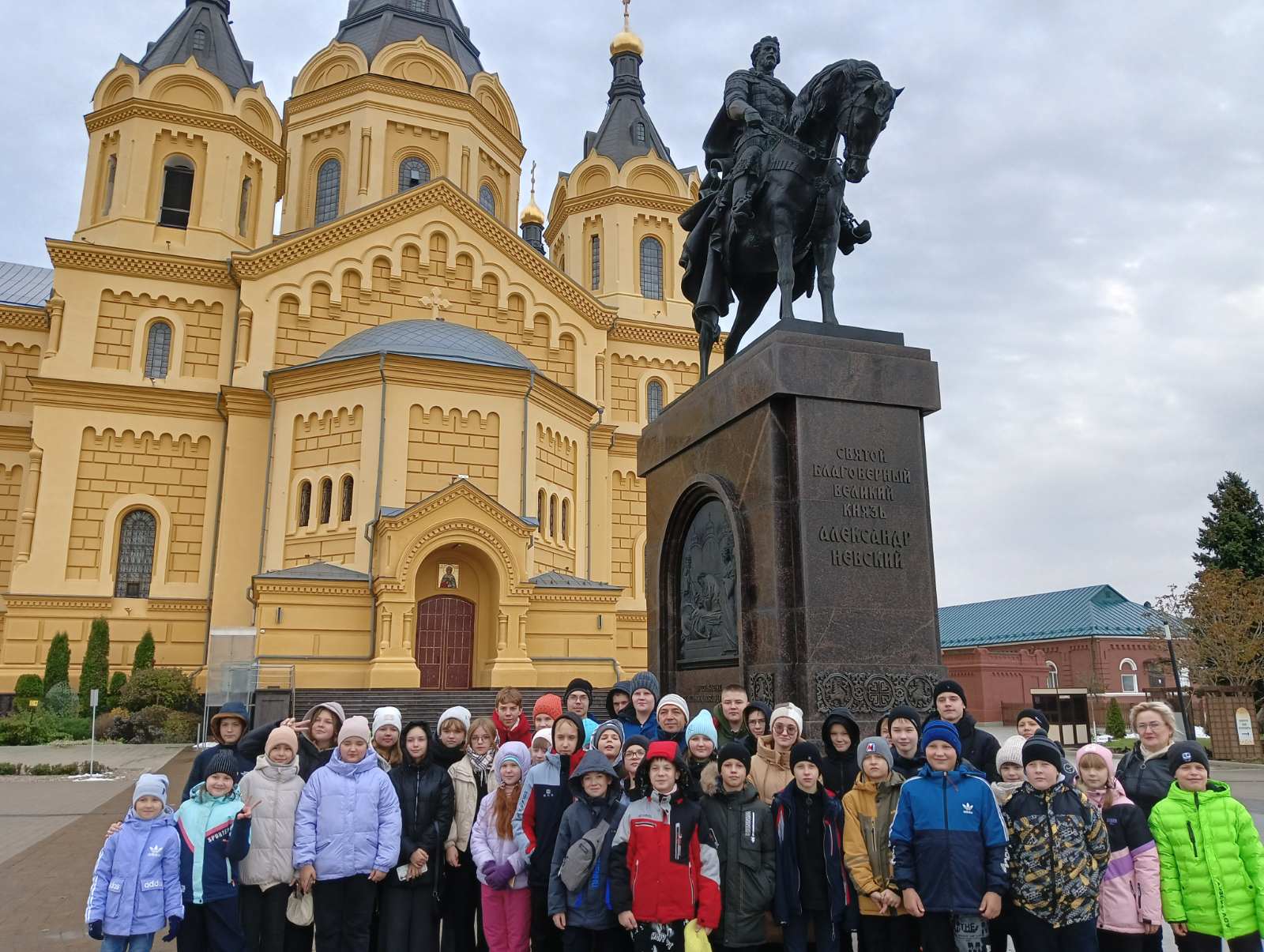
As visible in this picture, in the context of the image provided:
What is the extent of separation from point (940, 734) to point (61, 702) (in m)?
23.2

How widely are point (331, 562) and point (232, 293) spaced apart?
30.3ft

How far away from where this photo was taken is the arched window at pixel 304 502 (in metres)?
24.1

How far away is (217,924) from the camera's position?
502 centimetres

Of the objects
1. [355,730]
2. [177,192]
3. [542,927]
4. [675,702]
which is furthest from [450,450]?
[542,927]

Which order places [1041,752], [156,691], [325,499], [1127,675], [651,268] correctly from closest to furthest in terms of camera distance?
[1041,752], [156,691], [325,499], [651,268], [1127,675]

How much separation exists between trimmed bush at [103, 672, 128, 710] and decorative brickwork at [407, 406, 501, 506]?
802 centimetres

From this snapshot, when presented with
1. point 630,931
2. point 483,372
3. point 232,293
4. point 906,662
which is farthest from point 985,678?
point 630,931

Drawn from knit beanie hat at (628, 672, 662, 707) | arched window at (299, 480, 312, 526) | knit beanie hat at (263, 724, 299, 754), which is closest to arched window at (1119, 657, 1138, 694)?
arched window at (299, 480, 312, 526)

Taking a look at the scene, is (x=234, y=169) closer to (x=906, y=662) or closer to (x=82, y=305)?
(x=82, y=305)

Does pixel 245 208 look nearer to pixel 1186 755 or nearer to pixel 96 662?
pixel 96 662

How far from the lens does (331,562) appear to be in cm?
2298

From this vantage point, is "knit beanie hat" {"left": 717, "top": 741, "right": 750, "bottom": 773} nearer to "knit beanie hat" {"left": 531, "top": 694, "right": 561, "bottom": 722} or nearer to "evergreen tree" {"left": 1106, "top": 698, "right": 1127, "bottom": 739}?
"knit beanie hat" {"left": 531, "top": 694, "right": 561, "bottom": 722}

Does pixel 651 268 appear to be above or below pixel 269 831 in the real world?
above

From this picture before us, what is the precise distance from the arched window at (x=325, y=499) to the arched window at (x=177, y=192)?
31.2ft
